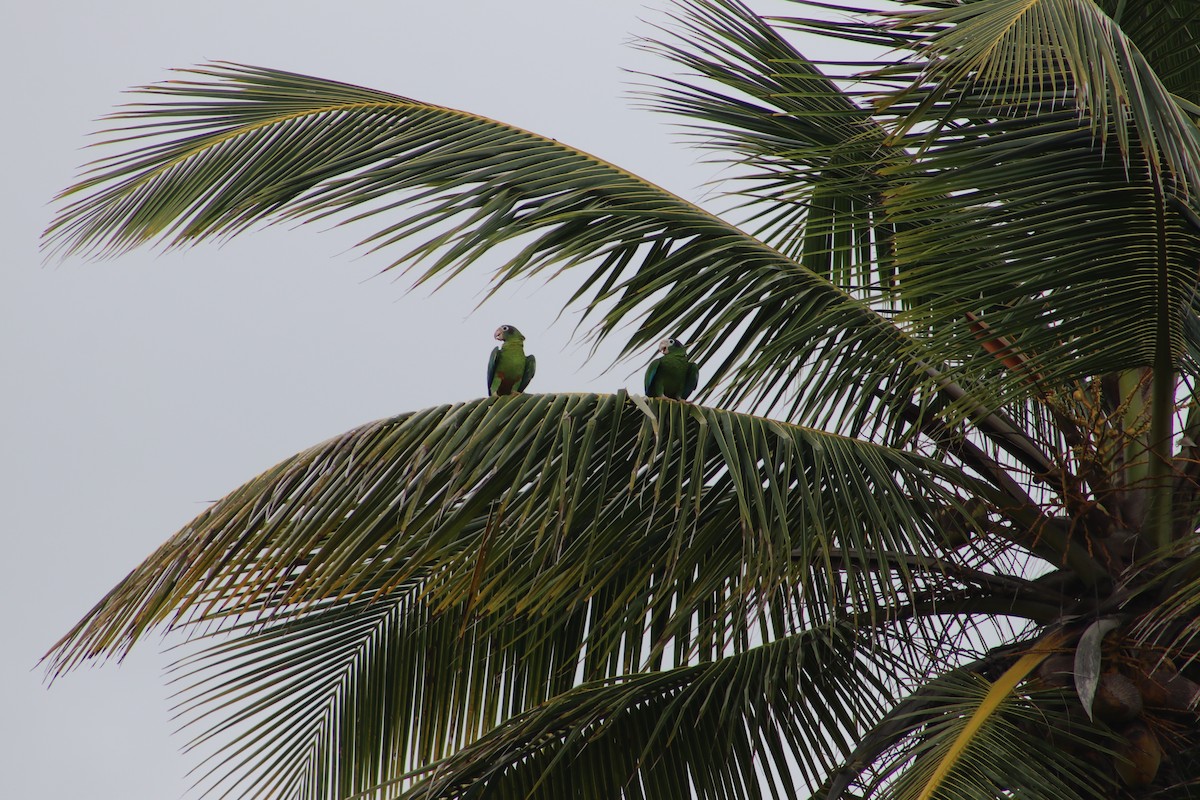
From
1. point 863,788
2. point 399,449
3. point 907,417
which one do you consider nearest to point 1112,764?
point 863,788

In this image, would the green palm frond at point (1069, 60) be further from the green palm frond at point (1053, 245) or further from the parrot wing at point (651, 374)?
the parrot wing at point (651, 374)

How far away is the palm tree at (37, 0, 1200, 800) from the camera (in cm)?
295

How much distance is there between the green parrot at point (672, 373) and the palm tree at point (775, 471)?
64mm

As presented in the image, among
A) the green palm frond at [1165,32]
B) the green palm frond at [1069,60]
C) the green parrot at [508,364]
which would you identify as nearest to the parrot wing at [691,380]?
the green parrot at [508,364]

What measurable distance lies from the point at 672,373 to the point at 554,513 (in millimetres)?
935

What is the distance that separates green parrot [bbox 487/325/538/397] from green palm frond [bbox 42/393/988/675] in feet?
3.58

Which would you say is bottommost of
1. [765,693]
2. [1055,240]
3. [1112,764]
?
[1112,764]

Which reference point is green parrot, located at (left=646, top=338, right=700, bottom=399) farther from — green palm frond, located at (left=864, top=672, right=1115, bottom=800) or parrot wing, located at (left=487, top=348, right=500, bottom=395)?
green palm frond, located at (left=864, top=672, right=1115, bottom=800)

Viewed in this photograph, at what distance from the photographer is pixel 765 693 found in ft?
12.7

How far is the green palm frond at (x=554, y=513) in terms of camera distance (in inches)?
114

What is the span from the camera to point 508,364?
4.59m

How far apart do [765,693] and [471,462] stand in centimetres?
151

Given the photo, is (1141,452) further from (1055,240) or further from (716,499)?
(716,499)

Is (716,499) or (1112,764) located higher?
(716,499)
